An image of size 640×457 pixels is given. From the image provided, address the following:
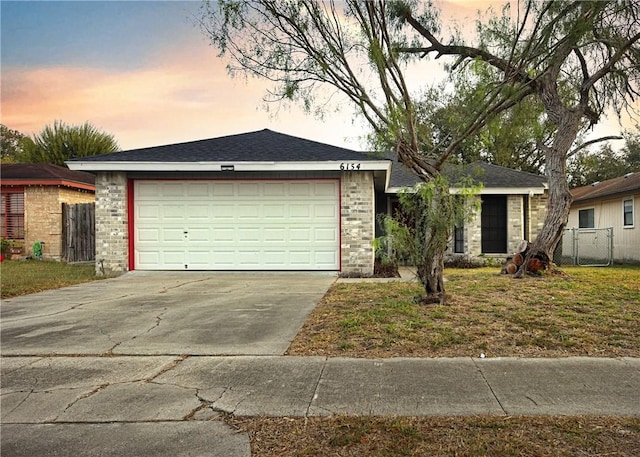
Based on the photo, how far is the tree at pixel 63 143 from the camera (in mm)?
29156

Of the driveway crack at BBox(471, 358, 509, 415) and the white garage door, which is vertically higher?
the white garage door

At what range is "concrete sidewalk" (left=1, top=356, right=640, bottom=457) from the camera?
309cm

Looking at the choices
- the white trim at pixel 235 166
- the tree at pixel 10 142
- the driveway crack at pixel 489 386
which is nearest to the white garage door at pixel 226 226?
the white trim at pixel 235 166

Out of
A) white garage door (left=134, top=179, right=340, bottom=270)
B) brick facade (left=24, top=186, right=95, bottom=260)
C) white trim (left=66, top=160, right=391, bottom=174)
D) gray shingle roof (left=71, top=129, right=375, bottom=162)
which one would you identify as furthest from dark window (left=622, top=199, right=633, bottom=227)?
brick facade (left=24, top=186, right=95, bottom=260)

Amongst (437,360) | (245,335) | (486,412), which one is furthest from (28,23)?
(486,412)

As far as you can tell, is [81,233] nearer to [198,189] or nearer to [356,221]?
[198,189]

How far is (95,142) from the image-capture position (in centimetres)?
2983

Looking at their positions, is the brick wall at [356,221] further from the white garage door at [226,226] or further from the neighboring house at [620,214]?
the neighboring house at [620,214]

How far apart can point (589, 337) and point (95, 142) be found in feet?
102

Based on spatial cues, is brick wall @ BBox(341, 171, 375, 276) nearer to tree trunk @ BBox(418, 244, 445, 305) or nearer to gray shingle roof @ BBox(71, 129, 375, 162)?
gray shingle roof @ BBox(71, 129, 375, 162)

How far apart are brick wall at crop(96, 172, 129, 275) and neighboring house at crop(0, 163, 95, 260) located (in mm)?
6767

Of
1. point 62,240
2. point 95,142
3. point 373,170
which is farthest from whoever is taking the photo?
point 95,142

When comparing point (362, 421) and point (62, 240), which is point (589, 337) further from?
point (62, 240)

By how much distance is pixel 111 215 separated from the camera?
37.9 feet
